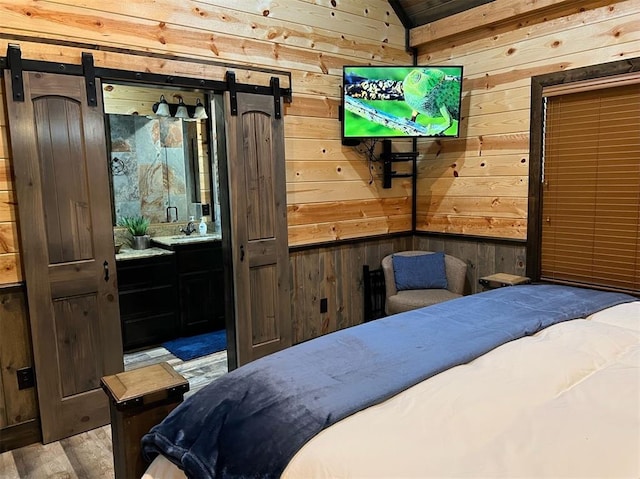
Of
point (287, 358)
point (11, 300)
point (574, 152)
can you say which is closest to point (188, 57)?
point (11, 300)

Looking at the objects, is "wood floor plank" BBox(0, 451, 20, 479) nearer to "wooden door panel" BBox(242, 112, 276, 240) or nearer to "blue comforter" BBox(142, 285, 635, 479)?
"blue comforter" BBox(142, 285, 635, 479)

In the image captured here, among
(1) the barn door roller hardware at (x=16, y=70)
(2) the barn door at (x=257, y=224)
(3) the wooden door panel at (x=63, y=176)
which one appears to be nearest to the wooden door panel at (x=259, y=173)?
(2) the barn door at (x=257, y=224)

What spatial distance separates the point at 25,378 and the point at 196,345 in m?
1.70

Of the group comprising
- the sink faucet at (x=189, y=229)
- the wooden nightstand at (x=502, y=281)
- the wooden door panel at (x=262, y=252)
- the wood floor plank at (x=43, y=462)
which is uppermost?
the sink faucet at (x=189, y=229)

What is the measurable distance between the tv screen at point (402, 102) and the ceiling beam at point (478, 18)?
15.2 inches

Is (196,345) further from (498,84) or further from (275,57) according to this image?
(498,84)

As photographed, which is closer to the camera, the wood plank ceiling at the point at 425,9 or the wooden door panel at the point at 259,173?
the wooden door panel at the point at 259,173

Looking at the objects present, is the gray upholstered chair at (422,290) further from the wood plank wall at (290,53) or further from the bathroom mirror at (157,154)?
the bathroom mirror at (157,154)

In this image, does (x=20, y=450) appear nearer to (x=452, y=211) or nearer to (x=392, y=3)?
(x=452, y=211)

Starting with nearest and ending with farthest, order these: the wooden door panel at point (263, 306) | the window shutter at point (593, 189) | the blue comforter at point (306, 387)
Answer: the blue comforter at point (306, 387) < the window shutter at point (593, 189) < the wooden door panel at point (263, 306)

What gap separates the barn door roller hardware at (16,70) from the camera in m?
2.54

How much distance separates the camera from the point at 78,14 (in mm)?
2787

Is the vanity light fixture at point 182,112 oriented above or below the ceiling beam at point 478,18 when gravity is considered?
below

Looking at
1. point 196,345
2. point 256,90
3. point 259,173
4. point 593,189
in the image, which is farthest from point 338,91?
point 196,345
